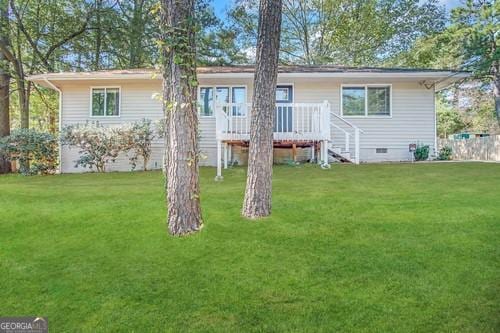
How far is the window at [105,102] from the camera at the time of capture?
12734mm

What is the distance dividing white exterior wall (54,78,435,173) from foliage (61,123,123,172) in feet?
3.83

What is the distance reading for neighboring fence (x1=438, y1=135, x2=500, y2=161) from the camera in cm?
1533

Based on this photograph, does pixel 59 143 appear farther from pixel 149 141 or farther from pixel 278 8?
pixel 278 8

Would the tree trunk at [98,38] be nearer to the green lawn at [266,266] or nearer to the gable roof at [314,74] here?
the gable roof at [314,74]

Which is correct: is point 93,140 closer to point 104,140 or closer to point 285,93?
point 104,140

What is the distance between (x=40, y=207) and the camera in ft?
18.0

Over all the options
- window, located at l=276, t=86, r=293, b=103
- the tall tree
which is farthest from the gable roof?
the tall tree

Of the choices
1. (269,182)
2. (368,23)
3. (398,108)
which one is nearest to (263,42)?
(269,182)

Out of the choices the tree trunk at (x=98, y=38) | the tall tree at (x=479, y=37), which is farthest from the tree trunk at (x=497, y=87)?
the tree trunk at (x=98, y=38)

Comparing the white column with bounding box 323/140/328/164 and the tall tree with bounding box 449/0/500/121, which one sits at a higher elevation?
the tall tree with bounding box 449/0/500/121

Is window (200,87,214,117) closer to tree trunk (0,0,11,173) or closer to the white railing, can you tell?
the white railing

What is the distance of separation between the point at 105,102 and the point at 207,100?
3.51 m

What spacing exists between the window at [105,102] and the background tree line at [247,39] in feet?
8.90

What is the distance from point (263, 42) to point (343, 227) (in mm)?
2418
